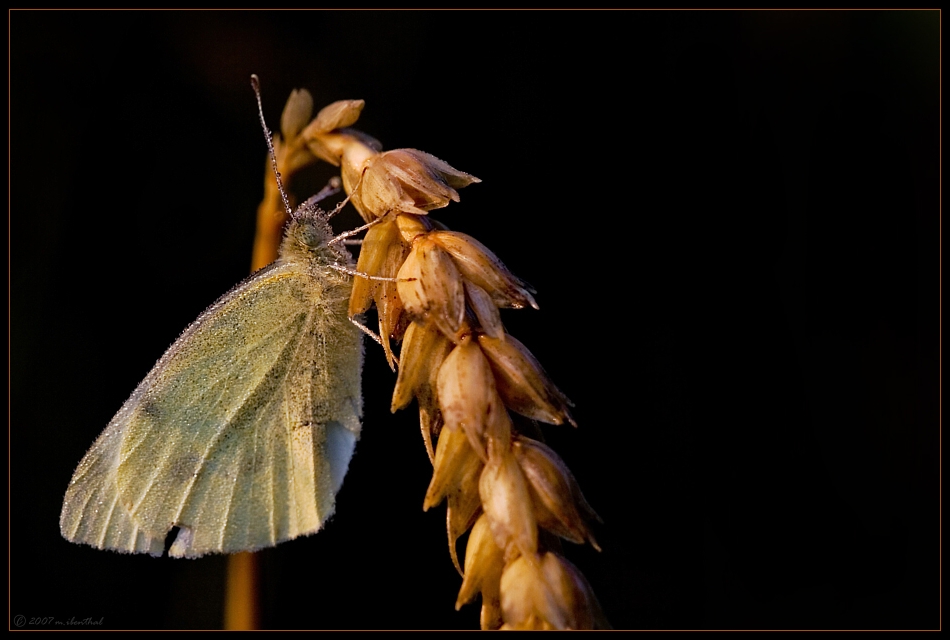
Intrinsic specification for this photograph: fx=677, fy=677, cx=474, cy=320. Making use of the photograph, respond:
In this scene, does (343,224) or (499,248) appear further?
(499,248)

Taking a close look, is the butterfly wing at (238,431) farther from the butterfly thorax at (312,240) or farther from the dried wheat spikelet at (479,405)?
the dried wheat spikelet at (479,405)

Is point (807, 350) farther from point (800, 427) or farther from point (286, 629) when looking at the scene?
point (286, 629)

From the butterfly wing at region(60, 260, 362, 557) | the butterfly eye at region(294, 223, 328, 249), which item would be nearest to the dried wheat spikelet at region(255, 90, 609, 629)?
the butterfly eye at region(294, 223, 328, 249)

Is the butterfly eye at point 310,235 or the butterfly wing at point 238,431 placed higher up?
the butterfly eye at point 310,235

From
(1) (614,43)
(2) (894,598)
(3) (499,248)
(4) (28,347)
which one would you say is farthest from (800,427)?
(4) (28,347)

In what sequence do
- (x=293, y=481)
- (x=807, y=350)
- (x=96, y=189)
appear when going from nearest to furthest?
(x=293, y=481), (x=96, y=189), (x=807, y=350)

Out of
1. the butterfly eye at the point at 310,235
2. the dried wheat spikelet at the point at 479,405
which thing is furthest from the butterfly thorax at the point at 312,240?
the dried wheat spikelet at the point at 479,405

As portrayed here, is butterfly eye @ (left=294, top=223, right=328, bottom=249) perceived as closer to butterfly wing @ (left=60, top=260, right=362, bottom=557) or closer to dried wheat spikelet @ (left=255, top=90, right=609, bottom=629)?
butterfly wing @ (left=60, top=260, right=362, bottom=557)
